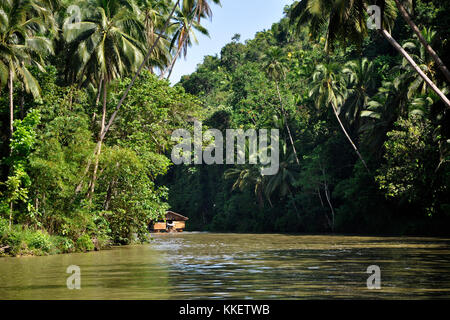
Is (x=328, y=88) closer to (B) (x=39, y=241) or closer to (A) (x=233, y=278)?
(B) (x=39, y=241)

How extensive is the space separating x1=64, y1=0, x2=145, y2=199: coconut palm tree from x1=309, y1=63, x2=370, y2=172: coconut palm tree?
75.3 ft

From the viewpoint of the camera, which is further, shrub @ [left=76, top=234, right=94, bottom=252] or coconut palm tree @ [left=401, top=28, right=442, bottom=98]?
coconut palm tree @ [left=401, top=28, right=442, bottom=98]

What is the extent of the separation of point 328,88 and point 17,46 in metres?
28.8

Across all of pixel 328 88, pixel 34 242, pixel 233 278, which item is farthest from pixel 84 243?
pixel 328 88

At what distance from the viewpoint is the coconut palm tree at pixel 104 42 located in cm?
2547

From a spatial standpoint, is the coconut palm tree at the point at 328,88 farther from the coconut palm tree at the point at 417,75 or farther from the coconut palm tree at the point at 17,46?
the coconut palm tree at the point at 17,46

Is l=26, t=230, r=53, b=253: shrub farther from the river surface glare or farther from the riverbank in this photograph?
the river surface glare

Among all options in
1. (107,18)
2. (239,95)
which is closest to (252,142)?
(239,95)

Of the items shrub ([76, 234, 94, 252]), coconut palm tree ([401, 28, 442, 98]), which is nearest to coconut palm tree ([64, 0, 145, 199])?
shrub ([76, 234, 94, 252])

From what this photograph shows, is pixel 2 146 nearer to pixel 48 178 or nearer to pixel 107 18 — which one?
pixel 48 178

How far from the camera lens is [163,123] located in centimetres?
3108

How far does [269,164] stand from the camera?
57.9m

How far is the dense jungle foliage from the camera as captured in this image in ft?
75.4
